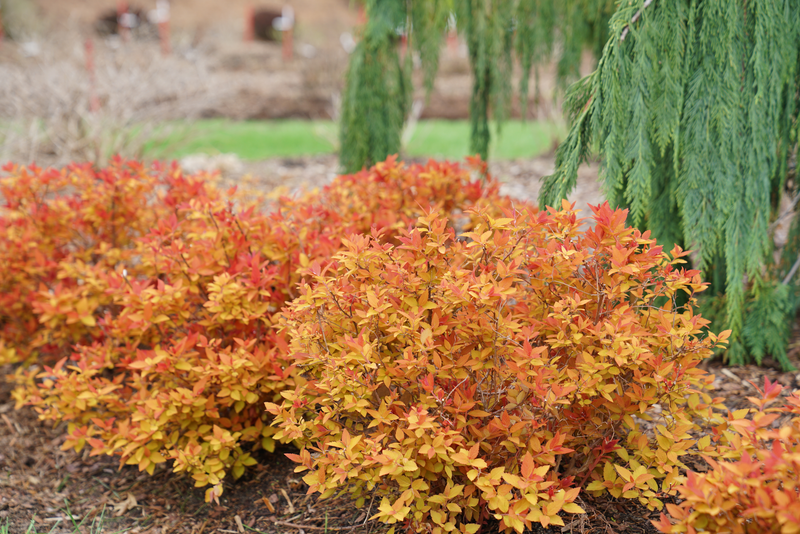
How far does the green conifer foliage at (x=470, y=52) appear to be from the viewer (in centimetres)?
326

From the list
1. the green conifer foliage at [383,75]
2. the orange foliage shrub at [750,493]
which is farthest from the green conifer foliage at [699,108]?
the green conifer foliage at [383,75]

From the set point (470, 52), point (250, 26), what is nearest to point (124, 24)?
point (250, 26)

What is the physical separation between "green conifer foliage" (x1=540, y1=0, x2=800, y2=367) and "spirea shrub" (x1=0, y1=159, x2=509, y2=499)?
0.56 m

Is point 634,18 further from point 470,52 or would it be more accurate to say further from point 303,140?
point 303,140

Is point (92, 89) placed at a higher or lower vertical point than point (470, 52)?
lower

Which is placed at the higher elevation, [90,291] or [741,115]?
[741,115]

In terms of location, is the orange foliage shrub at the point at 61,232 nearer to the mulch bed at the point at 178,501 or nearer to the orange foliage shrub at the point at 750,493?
the mulch bed at the point at 178,501

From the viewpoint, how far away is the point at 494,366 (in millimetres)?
1727

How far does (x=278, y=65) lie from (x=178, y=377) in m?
13.8

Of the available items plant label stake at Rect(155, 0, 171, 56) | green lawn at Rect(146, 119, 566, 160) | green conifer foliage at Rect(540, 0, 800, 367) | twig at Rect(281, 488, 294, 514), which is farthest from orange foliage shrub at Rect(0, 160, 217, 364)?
plant label stake at Rect(155, 0, 171, 56)

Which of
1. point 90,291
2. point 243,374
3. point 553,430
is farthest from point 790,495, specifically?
point 90,291

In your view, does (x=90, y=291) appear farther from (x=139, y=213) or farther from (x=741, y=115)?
(x=741, y=115)

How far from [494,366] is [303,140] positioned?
8.43 m

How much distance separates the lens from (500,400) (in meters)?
1.91
